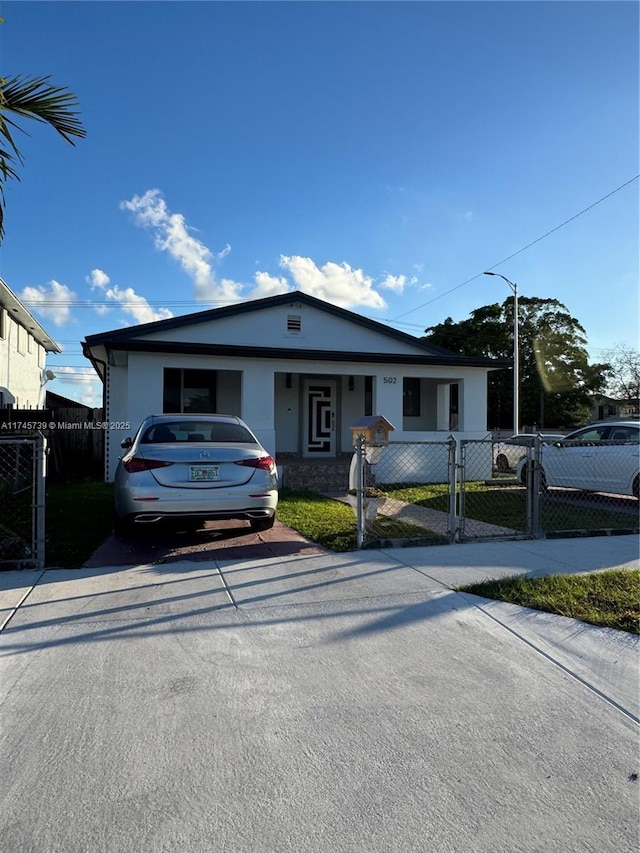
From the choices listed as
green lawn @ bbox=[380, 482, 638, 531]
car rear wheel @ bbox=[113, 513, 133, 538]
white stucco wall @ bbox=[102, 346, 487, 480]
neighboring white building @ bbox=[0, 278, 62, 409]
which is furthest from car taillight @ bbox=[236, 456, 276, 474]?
neighboring white building @ bbox=[0, 278, 62, 409]

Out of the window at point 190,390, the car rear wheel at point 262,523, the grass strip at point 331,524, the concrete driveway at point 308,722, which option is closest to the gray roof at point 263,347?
the window at point 190,390

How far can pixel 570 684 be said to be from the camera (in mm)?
3293

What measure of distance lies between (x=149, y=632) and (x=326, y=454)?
12.5 m

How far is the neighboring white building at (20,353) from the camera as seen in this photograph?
18.6m

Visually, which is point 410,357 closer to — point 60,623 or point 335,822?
point 60,623

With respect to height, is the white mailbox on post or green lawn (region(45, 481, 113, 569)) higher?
the white mailbox on post

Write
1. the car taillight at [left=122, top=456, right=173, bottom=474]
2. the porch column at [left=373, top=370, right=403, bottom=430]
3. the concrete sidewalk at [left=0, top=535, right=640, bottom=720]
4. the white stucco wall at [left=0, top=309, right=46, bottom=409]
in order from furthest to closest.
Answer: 1. the white stucco wall at [left=0, top=309, right=46, bottom=409]
2. the porch column at [left=373, top=370, right=403, bottom=430]
3. the car taillight at [left=122, top=456, right=173, bottom=474]
4. the concrete sidewalk at [left=0, top=535, right=640, bottom=720]

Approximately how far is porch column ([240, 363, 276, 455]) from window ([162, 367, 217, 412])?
2177 millimetres

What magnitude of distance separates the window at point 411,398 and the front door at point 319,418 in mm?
2418

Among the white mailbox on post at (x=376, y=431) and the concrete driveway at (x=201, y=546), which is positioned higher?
the white mailbox on post at (x=376, y=431)

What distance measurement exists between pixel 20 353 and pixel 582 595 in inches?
856

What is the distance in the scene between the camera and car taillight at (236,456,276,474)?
6.38 metres

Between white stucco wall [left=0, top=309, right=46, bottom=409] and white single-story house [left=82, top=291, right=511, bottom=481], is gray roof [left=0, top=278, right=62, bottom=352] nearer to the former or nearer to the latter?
white stucco wall [left=0, top=309, right=46, bottom=409]

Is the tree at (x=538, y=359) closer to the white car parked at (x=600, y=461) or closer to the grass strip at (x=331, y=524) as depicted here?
the white car parked at (x=600, y=461)
